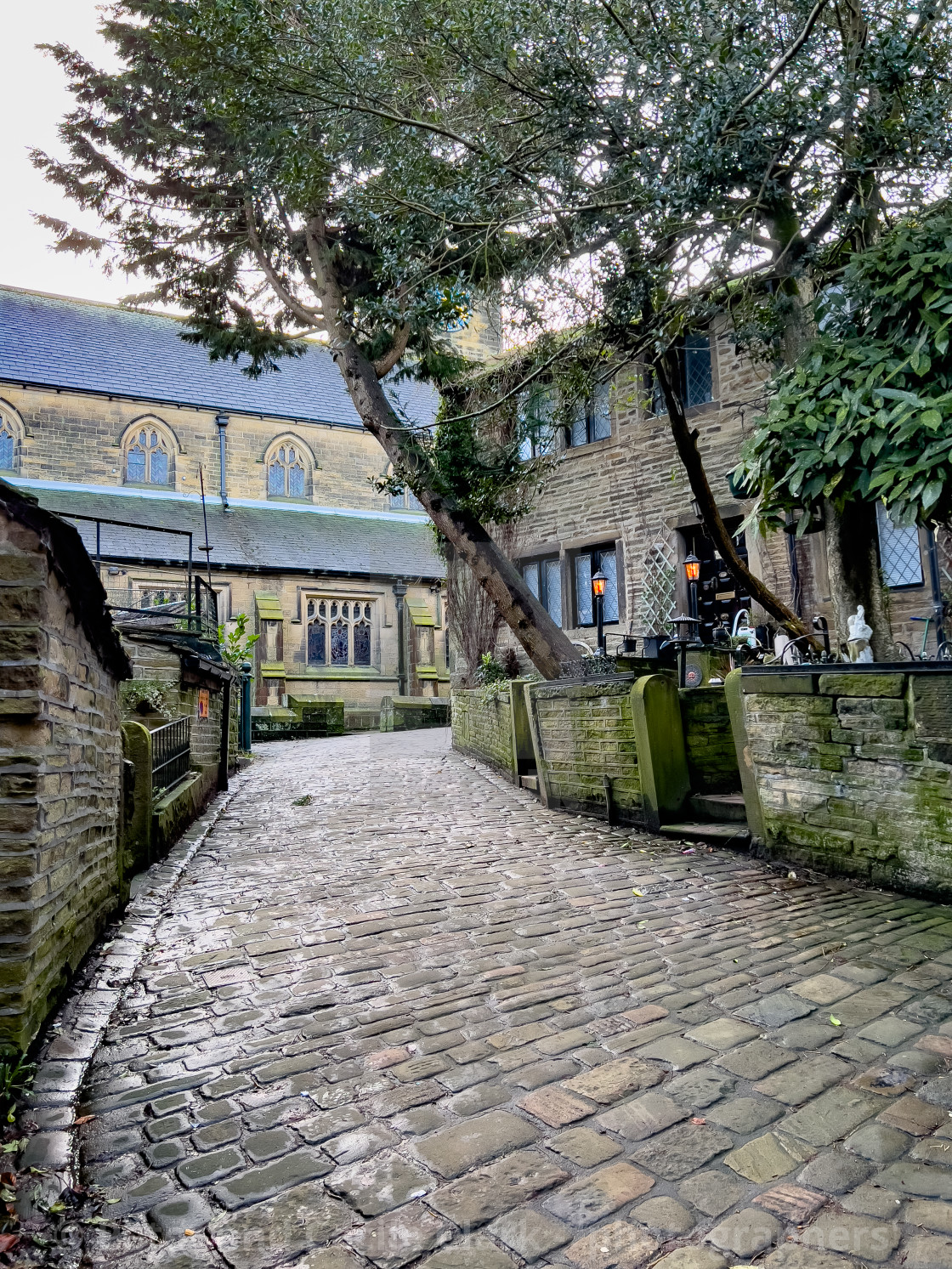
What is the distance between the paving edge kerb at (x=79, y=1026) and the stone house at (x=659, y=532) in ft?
27.5

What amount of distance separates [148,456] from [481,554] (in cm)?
2028

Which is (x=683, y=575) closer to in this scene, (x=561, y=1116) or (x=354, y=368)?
(x=354, y=368)

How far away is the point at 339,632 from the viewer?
1051 inches

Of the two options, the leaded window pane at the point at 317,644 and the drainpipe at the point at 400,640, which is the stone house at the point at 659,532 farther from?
the leaded window pane at the point at 317,644

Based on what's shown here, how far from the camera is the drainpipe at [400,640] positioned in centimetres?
2716

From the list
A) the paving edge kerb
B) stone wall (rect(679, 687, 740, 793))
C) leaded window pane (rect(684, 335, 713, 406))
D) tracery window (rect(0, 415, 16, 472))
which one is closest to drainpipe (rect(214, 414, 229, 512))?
tracery window (rect(0, 415, 16, 472))

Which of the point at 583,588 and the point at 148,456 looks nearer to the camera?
the point at 583,588

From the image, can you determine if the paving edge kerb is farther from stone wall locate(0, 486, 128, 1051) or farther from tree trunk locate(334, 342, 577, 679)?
tree trunk locate(334, 342, 577, 679)

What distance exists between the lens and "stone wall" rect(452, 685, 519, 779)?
35.7ft

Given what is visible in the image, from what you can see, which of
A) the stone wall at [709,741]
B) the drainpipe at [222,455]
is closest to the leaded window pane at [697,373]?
the stone wall at [709,741]

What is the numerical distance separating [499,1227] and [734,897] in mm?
3331

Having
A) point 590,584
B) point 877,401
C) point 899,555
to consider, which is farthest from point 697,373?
point 877,401

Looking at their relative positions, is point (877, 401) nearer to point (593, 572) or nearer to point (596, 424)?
point (593, 572)

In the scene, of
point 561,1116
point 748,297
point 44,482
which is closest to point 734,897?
point 561,1116
